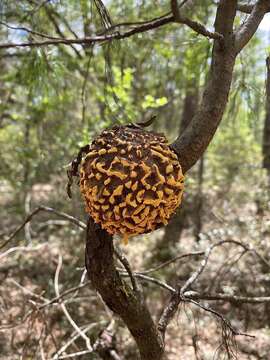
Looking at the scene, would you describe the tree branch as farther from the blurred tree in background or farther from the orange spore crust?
the blurred tree in background

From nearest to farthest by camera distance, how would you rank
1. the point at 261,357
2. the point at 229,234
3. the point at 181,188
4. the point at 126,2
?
the point at 181,188, the point at 261,357, the point at 126,2, the point at 229,234

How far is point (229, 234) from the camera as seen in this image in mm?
6184

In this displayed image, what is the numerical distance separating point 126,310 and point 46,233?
675 cm

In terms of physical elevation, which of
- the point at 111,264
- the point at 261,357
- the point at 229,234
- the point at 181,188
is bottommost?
the point at 261,357

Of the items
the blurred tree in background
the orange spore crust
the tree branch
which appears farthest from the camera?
the blurred tree in background

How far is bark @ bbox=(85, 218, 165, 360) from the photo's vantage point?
2.00m

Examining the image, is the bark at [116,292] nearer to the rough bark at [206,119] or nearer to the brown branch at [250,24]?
the rough bark at [206,119]

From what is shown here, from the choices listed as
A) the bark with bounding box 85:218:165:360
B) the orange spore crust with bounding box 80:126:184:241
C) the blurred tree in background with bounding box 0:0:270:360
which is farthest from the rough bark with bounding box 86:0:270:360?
the blurred tree in background with bounding box 0:0:270:360

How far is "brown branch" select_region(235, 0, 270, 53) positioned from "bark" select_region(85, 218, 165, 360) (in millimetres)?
1107

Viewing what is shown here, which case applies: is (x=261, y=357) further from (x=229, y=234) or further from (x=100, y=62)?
(x=100, y=62)

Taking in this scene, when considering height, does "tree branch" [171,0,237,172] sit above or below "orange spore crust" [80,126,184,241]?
above

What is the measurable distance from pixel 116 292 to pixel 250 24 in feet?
4.77

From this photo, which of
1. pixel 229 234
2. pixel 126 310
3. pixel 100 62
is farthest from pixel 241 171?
pixel 126 310

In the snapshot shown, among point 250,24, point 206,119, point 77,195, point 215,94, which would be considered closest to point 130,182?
point 206,119
